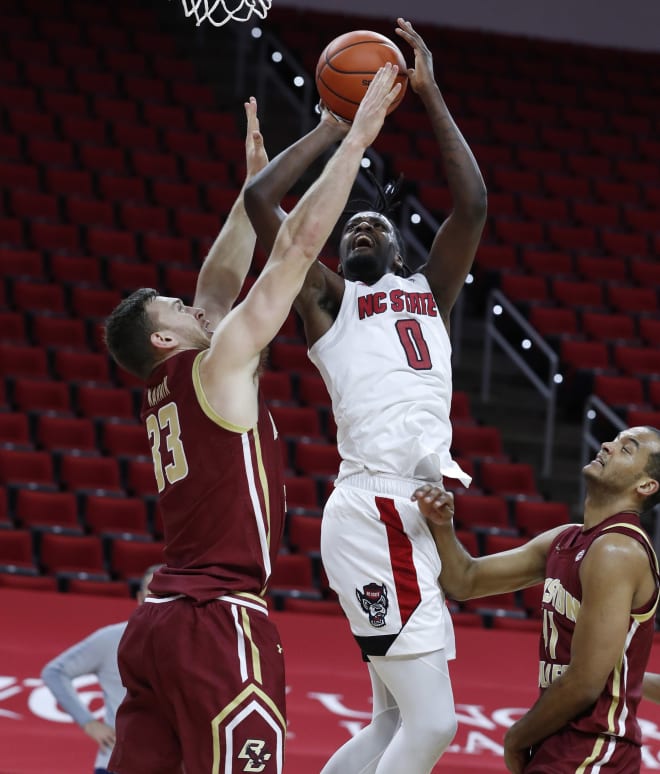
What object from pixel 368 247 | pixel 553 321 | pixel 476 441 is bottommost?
pixel 476 441

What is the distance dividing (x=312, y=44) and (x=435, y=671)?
1242 cm

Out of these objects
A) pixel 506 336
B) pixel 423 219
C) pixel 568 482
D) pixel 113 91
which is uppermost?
pixel 113 91

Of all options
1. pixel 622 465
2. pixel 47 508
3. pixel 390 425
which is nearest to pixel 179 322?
pixel 390 425

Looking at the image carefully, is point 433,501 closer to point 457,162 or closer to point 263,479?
point 263,479

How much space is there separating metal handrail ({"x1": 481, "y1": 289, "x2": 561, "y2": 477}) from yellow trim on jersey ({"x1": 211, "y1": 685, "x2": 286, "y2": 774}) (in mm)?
7737

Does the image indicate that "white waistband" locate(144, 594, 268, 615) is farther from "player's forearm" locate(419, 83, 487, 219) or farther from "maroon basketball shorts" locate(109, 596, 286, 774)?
"player's forearm" locate(419, 83, 487, 219)

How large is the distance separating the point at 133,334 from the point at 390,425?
79cm

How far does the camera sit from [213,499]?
3.41 meters

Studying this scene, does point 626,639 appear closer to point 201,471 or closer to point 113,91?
point 201,471

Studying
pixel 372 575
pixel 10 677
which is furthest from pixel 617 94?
pixel 372 575

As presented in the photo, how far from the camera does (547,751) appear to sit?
3.60 meters

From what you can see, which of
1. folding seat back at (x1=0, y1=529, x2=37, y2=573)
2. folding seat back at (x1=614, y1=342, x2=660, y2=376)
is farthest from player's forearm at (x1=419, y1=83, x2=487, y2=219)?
folding seat back at (x1=614, y1=342, x2=660, y2=376)

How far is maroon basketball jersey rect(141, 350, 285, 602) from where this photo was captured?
11.1ft

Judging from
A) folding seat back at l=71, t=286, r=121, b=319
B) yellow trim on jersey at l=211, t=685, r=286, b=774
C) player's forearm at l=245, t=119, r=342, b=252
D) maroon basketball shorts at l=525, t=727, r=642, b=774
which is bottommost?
folding seat back at l=71, t=286, r=121, b=319
